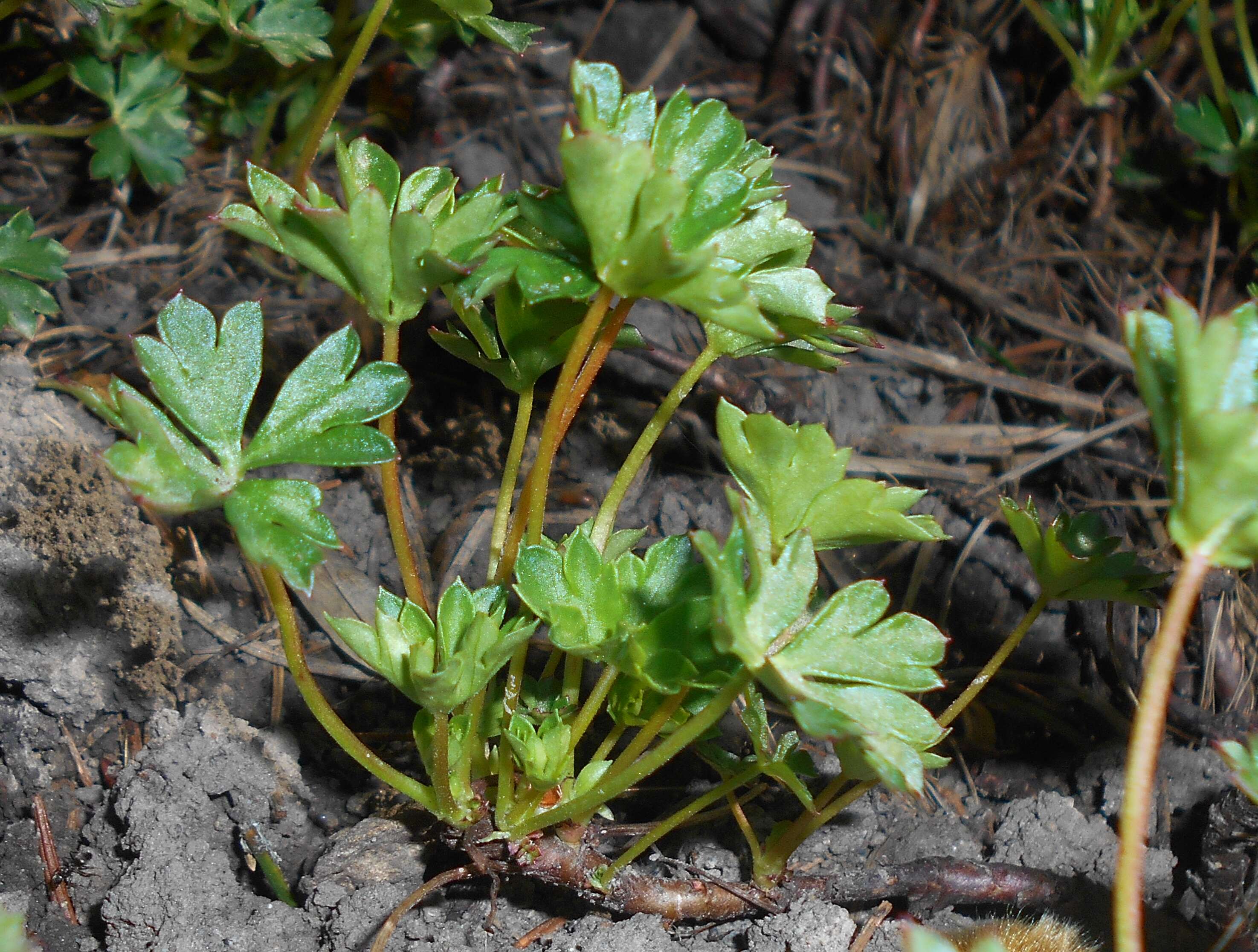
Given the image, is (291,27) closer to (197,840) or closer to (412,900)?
(197,840)

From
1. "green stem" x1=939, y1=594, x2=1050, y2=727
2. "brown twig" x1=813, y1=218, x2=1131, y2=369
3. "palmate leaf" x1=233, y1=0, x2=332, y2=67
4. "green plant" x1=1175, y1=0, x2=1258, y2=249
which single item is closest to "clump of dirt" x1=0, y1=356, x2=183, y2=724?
"palmate leaf" x1=233, y1=0, x2=332, y2=67

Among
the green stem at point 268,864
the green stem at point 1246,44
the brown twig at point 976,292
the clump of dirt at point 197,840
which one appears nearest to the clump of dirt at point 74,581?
the clump of dirt at point 197,840

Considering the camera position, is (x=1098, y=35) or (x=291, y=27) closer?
(x=291, y=27)

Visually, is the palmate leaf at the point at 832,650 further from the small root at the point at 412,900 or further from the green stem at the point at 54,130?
the green stem at the point at 54,130

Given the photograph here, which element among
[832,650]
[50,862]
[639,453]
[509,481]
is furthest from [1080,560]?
[50,862]

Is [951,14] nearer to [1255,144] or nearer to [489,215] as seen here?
[1255,144]
